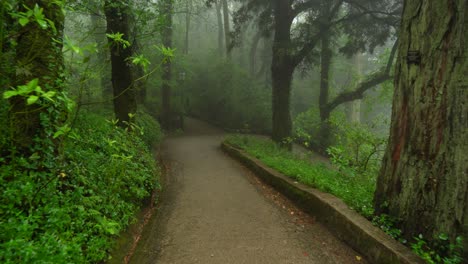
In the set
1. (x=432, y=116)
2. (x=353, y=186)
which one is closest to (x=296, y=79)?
(x=353, y=186)

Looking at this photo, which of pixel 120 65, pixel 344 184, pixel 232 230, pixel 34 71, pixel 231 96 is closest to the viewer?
pixel 34 71

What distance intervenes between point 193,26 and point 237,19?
27.1m

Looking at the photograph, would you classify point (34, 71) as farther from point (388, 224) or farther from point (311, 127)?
point (311, 127)

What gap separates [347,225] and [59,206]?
3761 millimetres

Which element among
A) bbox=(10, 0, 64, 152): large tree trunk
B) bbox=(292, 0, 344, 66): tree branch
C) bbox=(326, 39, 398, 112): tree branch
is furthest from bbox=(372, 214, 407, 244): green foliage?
bbox=(326, 39, 398, 112): tree branch

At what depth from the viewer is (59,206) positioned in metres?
3.33

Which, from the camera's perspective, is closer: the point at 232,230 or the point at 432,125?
the point at 432,125

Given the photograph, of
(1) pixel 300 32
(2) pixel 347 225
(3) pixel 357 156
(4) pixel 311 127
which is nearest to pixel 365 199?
(2) pixel 347 225

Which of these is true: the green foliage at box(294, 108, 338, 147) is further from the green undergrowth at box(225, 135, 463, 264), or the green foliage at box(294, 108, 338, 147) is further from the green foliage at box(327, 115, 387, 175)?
the green undergrowth at box(225, 135, 463, 264)

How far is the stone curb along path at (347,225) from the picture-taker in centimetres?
335

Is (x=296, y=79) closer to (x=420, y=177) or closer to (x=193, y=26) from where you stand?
(x=193, y=26)

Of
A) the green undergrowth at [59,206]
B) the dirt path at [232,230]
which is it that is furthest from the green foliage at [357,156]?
the green undergrowth at [59,206]

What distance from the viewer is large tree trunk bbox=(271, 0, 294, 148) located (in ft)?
41.4

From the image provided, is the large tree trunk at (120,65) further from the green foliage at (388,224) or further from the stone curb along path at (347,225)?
the green foliage at (388,224)
